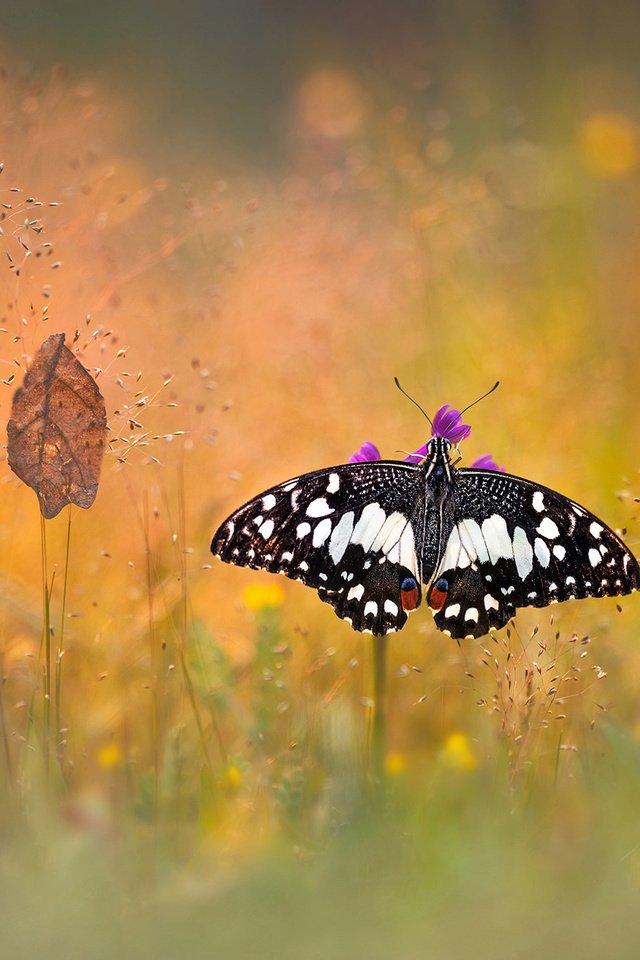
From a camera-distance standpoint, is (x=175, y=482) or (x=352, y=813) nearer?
(x=352, y=813)

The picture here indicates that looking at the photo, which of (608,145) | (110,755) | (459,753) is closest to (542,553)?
(459,753)

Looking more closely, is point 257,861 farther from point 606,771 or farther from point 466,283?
point 466,283

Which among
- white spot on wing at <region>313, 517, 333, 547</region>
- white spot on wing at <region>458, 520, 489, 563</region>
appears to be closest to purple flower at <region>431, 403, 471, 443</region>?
white spot on wing at <region>458, 520, 489, 563</region>

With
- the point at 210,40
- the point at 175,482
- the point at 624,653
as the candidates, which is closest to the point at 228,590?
the point at 175,482

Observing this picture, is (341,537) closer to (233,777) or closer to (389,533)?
(389,533)

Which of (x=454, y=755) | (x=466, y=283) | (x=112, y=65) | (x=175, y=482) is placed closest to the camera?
(x=454, y=755)

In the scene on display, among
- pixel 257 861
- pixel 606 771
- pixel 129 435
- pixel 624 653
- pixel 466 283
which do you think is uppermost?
pixel 466 283

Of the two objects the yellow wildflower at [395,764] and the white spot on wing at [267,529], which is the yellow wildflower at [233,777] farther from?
the white spot on wing at [267,529]
